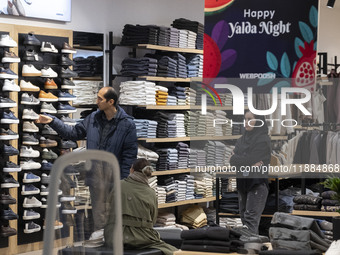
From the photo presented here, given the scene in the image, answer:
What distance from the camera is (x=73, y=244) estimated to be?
1.60 m

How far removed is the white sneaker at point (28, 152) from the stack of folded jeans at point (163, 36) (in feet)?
7.57

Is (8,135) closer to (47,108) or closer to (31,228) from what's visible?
(47,108)

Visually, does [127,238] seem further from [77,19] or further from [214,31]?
[77,19]

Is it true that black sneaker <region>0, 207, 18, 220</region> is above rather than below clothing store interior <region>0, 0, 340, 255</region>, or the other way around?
below

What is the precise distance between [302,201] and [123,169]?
1.62 meters

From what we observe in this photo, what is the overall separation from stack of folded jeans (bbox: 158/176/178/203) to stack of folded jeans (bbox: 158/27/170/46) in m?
1.75

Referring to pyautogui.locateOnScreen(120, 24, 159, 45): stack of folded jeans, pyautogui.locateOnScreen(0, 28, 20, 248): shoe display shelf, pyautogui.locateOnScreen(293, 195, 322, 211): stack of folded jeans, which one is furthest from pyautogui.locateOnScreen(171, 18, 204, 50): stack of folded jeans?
pyautogui.locateOnScreen(293, 195, 322, 211): stack of folded jeans

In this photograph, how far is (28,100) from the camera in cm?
727

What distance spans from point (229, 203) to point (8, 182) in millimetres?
2694

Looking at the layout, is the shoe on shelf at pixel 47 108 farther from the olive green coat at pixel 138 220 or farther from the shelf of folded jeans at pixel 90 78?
the olive green coat at pixel 138 220

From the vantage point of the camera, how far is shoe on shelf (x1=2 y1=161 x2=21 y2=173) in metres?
7.00

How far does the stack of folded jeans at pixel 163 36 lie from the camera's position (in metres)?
8.65

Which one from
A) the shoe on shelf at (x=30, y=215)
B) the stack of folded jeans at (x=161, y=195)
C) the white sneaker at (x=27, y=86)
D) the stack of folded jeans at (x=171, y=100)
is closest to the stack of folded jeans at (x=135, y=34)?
the stack of folded jeans at (x=171, y=100)

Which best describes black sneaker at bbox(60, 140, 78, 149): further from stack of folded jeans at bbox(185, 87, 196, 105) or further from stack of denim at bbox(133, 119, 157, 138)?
stack of folded jeans at bbox(185, 87, 196, 105)
